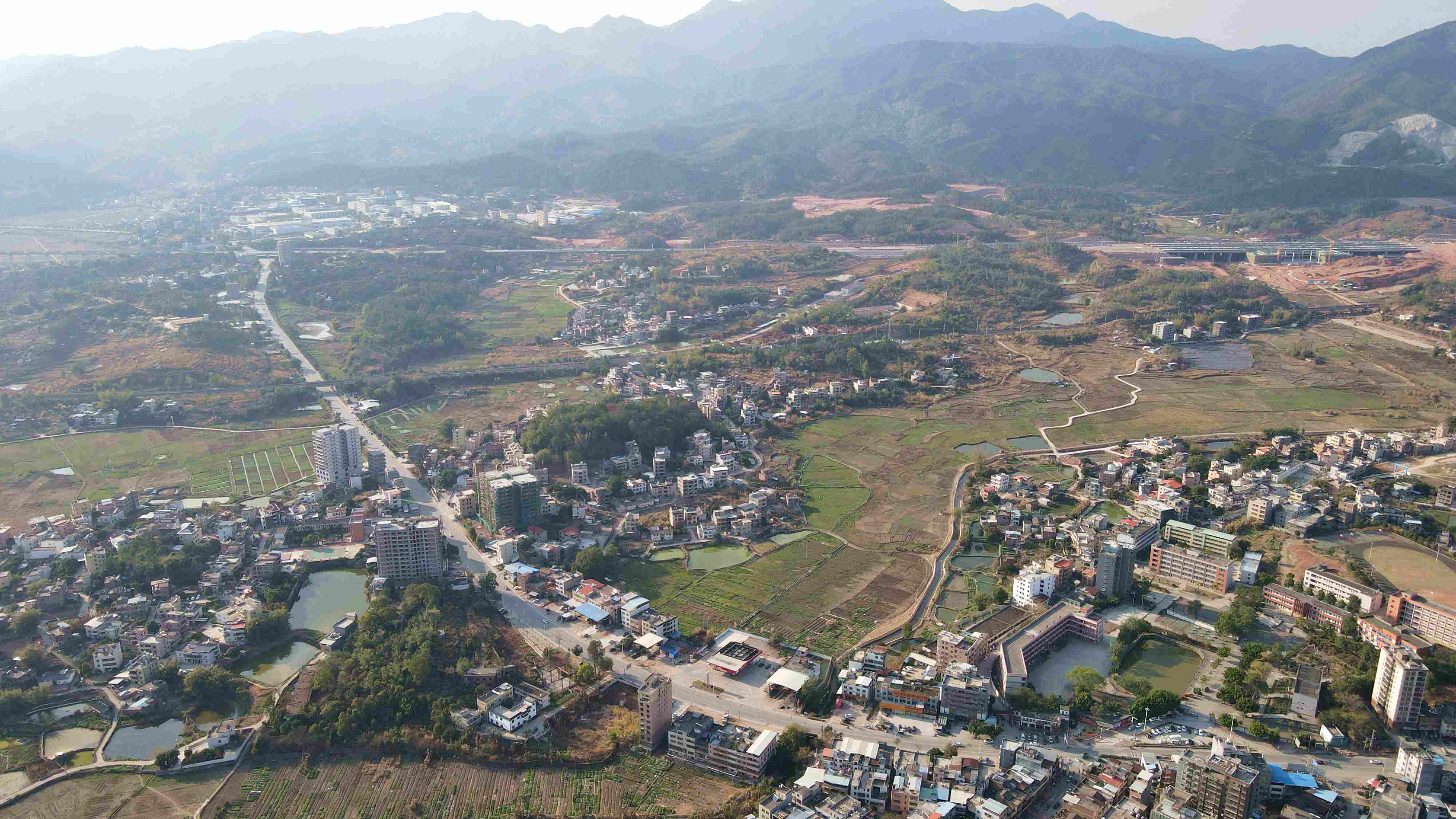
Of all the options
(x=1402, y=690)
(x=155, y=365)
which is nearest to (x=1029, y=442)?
(x=1402, y=690)

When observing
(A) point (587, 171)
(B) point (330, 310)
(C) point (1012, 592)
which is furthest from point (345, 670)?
(A) point (587, 171)

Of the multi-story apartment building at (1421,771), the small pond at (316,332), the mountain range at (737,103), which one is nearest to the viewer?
the multi-story apartment building at (1421,771)

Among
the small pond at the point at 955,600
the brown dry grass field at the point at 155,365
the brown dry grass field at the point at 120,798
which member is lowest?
the brown dry grass field at the point at 120,798

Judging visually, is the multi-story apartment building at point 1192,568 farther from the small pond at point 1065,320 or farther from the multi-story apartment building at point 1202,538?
the small pond at point 1065,320

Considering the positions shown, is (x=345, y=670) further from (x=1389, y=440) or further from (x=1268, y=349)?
(x=1268, y=349)

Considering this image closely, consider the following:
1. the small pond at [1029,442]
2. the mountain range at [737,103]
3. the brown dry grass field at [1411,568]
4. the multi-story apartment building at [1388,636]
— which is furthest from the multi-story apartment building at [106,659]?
the mountain range at [737,103]

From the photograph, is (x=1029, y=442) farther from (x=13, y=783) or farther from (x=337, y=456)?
(x=13, y=783)
